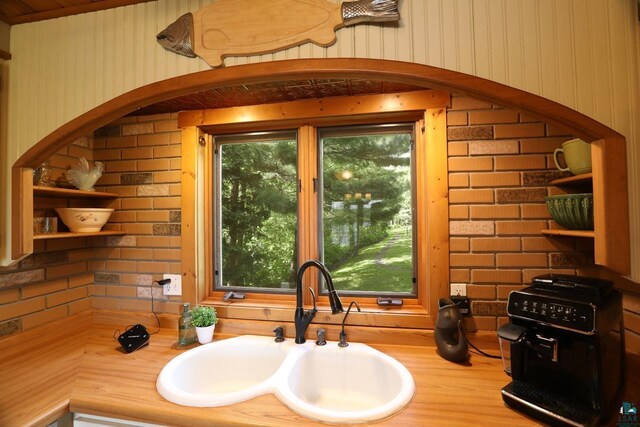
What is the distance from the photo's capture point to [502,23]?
2.79 ft

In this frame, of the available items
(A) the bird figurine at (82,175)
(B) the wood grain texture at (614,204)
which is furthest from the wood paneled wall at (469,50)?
(A) the bird figurine at (82,175)

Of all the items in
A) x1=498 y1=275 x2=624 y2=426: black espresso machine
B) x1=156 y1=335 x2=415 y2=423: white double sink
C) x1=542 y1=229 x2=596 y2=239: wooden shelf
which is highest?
x1=542 y1=229 x2=596 y2=239: wooden shelf

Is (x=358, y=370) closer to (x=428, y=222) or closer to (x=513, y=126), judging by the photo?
(x=428, y=222)

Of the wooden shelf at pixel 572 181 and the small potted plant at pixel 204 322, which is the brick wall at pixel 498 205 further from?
the small potted plant at pixel 204 322

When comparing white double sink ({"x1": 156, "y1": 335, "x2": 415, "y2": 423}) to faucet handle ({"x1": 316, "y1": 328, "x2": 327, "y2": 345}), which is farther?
faucet handle ({"x1": 316, "y1": 328, "x2": 327, "y2": 345})

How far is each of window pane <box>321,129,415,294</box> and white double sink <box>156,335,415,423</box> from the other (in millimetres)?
409

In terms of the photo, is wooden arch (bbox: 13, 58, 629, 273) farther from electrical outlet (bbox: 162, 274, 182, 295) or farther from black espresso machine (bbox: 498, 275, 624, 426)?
electrical outlet (bbox: 162, 274, 182, 295)

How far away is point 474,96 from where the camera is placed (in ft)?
2.87

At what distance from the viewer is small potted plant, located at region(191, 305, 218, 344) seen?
1.46 meters

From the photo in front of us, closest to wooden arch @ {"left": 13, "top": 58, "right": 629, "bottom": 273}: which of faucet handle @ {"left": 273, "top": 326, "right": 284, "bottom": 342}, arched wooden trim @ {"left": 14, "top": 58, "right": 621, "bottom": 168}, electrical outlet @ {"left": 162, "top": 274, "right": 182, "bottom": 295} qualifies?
arched wooden trim @ {"left": 14, "top": 58, "right": 621, "bottom": 168}

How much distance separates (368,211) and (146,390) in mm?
1340

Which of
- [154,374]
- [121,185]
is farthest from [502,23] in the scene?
[121,185]

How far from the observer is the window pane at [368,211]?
1.61m

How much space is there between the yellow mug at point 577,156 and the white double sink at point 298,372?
3.68 feet
